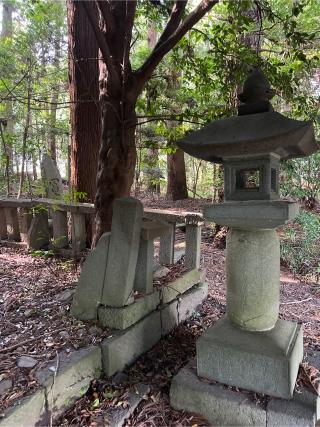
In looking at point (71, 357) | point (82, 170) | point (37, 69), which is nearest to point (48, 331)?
point (71, 357)

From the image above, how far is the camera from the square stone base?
2.14 meters

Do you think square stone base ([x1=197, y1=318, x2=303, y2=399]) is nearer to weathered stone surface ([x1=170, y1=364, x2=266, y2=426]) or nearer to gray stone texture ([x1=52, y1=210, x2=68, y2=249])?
weathered stone surface ([x1=170, y1=364, x2=266, y2=426])

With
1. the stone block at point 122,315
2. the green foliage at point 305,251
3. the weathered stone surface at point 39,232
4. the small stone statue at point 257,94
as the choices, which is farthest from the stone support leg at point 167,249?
the green foliage at point 305,251

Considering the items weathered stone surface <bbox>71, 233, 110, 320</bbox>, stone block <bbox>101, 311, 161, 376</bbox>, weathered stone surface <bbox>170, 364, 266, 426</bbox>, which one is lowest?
weathered stone surface <bbox>170, 364, 266, 426</bbox>

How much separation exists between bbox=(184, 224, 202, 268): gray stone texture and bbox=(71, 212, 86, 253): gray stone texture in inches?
60.4

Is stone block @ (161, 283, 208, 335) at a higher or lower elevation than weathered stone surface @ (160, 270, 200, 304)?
lower

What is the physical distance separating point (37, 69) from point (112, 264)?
16.5 feet

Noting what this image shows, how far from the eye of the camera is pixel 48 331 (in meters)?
2.47

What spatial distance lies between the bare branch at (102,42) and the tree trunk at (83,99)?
1.32 meters

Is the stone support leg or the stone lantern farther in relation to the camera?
the stone support leg

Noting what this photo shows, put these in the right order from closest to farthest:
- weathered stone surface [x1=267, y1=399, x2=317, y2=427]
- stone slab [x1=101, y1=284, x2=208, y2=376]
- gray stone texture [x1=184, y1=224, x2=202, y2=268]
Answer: weathered stone surface [x1=267, y1=399, x2=317, y2=427], stone slab [x1=101, y1=284, x2=208, y2=376], gray stone texture [x1=184, y1=224, x2=202, y2=268]

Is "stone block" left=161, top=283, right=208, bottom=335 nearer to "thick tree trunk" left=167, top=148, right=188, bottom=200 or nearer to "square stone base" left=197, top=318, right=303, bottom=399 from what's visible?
"square stone base" left=197, top=318, right=303, bottom=399

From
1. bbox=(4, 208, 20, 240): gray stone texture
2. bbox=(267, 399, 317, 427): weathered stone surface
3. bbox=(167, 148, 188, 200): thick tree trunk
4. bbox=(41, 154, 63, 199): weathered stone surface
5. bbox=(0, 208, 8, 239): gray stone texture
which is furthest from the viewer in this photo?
bbox=(167, 148, 188, 200): thick tree trunk

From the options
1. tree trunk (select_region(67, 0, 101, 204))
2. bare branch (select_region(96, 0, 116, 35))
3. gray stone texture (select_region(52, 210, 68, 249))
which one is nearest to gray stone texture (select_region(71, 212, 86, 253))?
gray stone texture (select_region(52, 210, 68, 249))
